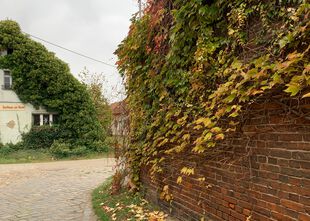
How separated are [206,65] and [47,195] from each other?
710cm

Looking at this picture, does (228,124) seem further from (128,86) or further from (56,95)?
(56,95)

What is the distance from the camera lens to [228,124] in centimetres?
420

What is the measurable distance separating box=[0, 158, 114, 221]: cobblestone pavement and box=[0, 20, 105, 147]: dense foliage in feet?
28.7

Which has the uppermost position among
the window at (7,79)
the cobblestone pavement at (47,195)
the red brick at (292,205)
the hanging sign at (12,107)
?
the window at (7,79)

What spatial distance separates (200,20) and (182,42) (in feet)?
1.80

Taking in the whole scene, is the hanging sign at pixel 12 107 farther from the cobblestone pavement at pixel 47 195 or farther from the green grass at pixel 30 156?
the cobblestone pavement at pixel 47 195

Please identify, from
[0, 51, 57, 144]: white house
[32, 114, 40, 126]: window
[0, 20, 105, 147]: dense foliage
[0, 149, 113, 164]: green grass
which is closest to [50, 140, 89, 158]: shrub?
[0, 149, 113, 164]: green grass

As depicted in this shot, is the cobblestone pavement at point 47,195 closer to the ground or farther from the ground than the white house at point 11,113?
closer to the ground

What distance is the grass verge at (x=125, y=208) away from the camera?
247 inches

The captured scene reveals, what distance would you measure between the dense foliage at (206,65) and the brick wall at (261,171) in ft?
0.64

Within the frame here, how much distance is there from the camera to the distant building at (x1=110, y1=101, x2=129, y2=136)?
8250mm

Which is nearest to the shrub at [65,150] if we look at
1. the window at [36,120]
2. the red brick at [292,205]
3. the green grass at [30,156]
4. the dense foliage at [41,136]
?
the green grass at [30,156]

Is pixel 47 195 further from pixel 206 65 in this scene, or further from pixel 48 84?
pixel 48 84

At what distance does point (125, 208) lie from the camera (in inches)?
275
